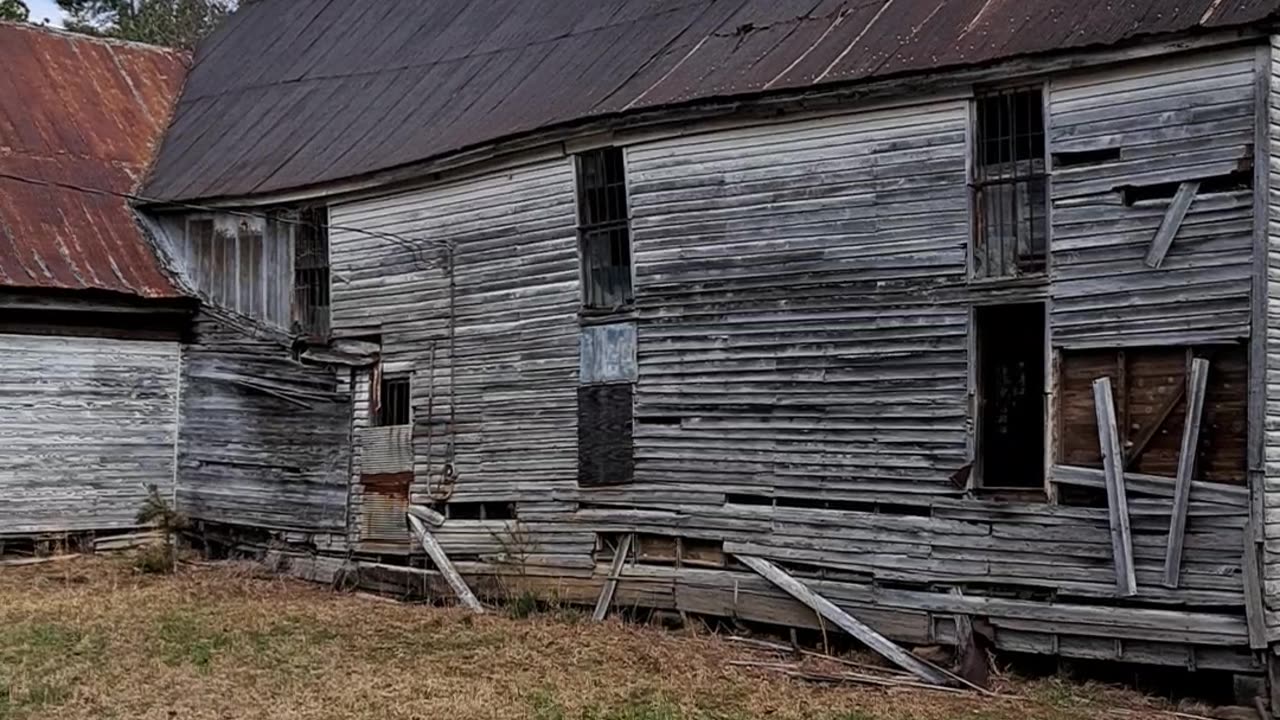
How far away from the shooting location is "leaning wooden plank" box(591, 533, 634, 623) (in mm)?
13883

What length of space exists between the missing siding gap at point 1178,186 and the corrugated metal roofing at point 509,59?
1.09 m

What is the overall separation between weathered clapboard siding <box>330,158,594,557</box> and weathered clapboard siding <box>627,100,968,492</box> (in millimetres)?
1115

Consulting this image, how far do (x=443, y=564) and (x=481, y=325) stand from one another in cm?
256

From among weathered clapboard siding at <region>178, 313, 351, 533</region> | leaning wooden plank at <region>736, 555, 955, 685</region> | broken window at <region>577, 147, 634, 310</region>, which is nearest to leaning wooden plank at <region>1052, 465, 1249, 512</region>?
leaning wooden plank at <region>736, 555, 955, 685</region>

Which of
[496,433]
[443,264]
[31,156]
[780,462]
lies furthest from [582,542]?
[31,156]

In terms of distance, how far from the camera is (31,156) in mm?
19391

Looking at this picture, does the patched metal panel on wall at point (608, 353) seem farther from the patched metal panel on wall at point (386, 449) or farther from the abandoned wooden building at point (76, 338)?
the abandoned wooden building at point (76, 338)

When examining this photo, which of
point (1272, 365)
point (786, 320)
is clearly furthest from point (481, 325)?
point (1272, 365)

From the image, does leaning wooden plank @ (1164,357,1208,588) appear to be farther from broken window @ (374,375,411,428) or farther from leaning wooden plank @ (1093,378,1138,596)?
broken window @ (374,375,411,428)

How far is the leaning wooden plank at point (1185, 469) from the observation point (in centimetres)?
1034

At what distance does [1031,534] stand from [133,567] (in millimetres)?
10870

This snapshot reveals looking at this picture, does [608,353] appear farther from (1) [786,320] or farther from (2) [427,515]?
(2) [427,515]

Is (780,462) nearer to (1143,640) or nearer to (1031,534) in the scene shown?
(1031,534)

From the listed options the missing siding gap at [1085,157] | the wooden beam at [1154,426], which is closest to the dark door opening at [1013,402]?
the missing siding gap at [1085,157]
